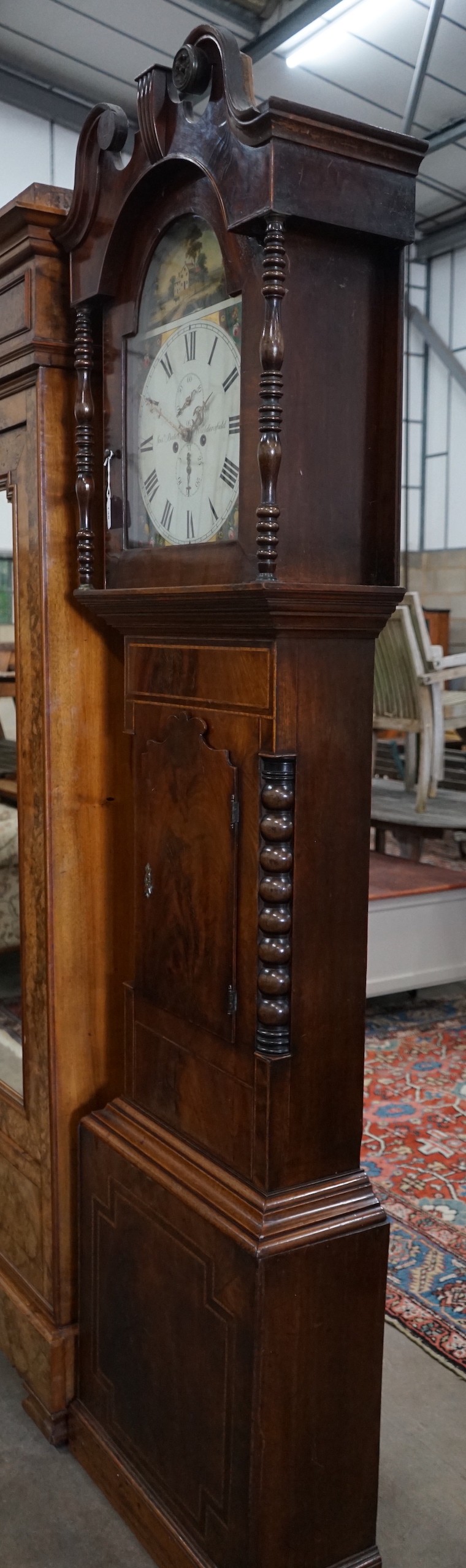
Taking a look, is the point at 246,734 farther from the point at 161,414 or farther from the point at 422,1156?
the point at 422,1156

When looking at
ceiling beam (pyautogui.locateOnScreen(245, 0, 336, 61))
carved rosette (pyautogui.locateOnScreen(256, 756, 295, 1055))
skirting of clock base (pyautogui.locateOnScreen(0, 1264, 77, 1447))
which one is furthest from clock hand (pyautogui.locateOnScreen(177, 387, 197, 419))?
ceiling beam (pyautogui.locateOnScreen(245, 0, 336, 61))

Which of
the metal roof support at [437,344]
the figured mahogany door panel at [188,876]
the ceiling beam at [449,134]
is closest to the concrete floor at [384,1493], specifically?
the figured mahogany door panel at [188,876]

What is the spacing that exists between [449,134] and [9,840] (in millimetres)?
7155

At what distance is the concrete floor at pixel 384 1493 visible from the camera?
5.73ft

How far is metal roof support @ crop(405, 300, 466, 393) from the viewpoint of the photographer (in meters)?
9.84

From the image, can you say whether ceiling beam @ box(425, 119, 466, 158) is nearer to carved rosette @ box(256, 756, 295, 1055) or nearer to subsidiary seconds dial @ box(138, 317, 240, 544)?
subsidiary seconds dial @ box(138, 317, 240, 544)

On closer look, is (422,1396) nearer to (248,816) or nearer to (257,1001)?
(257,1001)

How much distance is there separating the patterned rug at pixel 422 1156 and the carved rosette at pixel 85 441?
1594 mm

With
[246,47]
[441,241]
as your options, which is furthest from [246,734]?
[441,241]

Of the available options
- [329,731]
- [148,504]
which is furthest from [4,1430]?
[148,504]

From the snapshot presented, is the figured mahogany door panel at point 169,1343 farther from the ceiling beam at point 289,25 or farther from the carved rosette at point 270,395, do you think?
the ceiling beam at point 289,25

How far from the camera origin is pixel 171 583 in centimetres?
157

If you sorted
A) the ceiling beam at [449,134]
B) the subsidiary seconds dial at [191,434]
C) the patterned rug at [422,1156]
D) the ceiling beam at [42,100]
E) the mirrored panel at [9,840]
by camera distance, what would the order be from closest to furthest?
the subsidiary seconds dial at [191,434], the mirrored panel at [9,840], the patterned rug at [422,1156], the ceiling beam at [42,100], the ceiling beam at [449,134]

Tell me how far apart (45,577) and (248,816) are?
58cm
